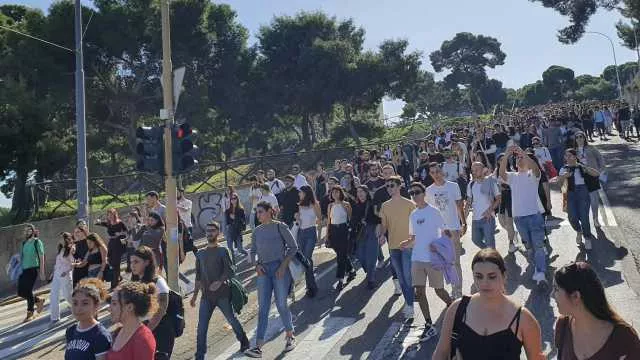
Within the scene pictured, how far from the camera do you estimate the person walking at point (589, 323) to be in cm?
295

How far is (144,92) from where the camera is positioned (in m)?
32.7

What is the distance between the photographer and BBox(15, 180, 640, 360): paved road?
22.2ft

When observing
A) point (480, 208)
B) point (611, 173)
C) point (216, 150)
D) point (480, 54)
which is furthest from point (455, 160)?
point (480, 54)

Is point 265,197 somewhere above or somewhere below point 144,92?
below

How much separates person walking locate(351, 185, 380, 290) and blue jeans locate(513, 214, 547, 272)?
2.19 meters

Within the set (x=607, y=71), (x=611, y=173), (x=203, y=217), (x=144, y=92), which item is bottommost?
(x=203, y=217)

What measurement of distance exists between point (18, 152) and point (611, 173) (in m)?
Answer: 18.9

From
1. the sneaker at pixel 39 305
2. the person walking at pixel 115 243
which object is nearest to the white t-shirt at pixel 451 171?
the person walking at pixel 115 243

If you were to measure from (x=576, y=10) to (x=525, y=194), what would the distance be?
32859 mm

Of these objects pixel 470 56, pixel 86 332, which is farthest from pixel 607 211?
pixel 470 56

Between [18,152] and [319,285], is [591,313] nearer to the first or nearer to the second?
[319,285]

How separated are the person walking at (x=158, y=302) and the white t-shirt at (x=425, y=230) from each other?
2.95 meters

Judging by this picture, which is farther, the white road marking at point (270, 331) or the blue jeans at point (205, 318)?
the white road marking at point (270, 331)

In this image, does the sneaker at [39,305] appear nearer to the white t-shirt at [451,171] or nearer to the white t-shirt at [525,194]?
the white t-shirt at [451,171]
